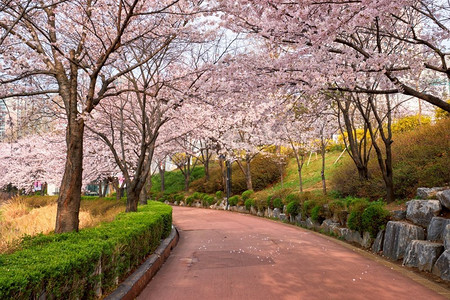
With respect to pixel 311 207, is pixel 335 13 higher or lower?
higher

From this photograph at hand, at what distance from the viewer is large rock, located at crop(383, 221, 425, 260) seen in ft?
24.2

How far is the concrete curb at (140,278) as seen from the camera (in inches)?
200

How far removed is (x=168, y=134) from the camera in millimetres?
23219

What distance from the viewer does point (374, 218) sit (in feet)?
29.5

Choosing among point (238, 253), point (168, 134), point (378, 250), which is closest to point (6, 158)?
point (168, 134)

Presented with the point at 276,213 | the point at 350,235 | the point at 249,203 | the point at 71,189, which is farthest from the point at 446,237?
the point at 249,203

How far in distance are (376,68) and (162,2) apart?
5.39 m

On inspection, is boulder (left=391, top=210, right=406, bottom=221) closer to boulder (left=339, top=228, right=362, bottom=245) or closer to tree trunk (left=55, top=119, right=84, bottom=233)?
boulder (left=339, top=228, right=362, bottom=245)

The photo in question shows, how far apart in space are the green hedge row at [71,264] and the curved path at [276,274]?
76 cm

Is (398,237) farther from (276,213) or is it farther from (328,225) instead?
(276,213)

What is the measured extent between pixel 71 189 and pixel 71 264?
181 inches

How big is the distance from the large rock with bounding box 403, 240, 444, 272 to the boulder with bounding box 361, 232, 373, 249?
6.14ft

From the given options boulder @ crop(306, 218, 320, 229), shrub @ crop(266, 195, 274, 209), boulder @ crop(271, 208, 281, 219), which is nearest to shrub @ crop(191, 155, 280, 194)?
shrub @ crop(266, 195, 274, 209)

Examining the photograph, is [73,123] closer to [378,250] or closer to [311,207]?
[378,250]
